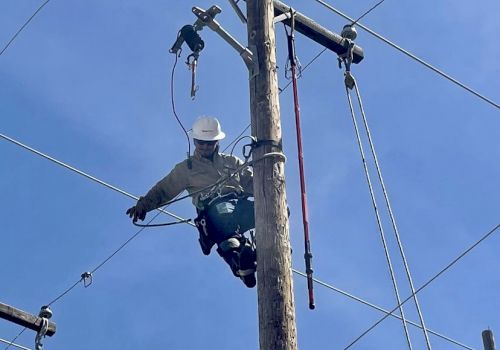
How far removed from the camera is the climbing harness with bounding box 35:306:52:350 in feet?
28.5

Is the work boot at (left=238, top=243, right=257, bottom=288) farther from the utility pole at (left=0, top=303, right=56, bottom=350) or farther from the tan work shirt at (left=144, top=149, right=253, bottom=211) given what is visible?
the utility pole at (left=0, top=303, right=56, bottom=350)

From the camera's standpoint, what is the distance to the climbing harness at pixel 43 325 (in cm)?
867

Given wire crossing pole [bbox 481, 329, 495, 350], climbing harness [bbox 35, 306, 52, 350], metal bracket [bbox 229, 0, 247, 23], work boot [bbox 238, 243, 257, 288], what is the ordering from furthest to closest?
climbing harness [bbox 35, 306, 52, 350] → wire crossing pole [bbox 481, 329, 495, 350] → metal bracket [bbox 229, 0, 247, 23] → work boot [bbox 238, 243, 257, 288]

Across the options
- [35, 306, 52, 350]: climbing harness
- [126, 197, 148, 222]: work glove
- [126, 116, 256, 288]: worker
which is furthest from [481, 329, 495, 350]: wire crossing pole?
[35, 306, 52, 350]: climbing harness

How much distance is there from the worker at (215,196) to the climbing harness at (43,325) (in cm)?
215

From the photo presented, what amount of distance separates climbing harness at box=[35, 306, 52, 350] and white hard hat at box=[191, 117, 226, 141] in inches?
104

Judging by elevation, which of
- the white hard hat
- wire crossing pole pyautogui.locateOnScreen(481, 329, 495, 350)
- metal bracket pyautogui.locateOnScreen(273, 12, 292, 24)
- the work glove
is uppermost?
metal bracket pyautogui.locateOnScreen(273, 12, 292, 24)

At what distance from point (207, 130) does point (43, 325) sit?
2.72 meters

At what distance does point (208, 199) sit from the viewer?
6555mm

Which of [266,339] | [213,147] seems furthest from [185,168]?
[266,339]

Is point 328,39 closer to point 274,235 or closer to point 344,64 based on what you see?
point 344,64

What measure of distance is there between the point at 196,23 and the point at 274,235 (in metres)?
1.94

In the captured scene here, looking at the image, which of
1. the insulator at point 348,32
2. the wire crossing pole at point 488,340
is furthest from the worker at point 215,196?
the wire crossing pole at point 488,340

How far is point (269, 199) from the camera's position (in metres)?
5.67
